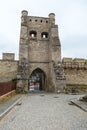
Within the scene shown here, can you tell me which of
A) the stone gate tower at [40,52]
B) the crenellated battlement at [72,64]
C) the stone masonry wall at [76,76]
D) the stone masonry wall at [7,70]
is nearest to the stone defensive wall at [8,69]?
the stone masonry wall at [7,70]

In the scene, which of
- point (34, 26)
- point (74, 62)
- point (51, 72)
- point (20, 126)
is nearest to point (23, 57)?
point (51, 72)

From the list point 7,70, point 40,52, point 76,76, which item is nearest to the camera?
point 7,70

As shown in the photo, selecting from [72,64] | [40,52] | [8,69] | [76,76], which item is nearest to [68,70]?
[72,64]

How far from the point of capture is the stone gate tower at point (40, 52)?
1905 centimetres

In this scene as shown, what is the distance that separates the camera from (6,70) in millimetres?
20750

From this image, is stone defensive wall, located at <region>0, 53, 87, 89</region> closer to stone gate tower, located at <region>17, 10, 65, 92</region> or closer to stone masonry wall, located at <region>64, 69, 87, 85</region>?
stone masonry wall, located at <region>64, 69, 87, 85</region>

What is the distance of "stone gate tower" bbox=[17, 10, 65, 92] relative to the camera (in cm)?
1905

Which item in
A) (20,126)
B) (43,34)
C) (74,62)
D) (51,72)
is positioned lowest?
(20,126)

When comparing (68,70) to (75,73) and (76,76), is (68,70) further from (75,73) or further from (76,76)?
(76,76)

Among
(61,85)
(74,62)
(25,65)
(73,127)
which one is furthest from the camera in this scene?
(74,62)

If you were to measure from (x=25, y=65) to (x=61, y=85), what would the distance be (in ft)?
17.2

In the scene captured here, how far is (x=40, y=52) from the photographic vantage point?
2269 cm

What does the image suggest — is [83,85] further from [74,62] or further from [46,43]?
[46,43]

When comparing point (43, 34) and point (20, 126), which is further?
point (43, 34)
